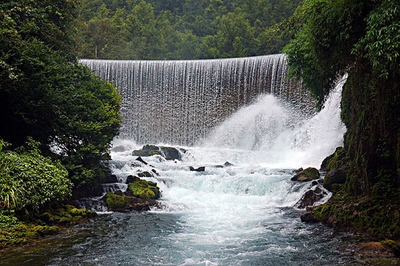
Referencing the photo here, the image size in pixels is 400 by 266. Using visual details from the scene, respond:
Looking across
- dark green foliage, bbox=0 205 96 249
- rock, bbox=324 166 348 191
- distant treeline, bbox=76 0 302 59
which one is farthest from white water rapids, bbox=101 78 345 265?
distant treeline, bbox=76 0 302 59

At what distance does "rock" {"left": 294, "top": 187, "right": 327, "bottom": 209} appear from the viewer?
12.0 m

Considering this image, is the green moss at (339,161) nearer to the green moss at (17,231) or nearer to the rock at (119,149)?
the green moss at (17,231)

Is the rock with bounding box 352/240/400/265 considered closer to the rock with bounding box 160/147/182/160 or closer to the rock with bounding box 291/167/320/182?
the rock with bounding box 291/167/320/182

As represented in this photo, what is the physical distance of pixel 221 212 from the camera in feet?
39.8

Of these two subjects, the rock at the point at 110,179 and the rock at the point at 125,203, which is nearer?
the rock at the point at 125,203

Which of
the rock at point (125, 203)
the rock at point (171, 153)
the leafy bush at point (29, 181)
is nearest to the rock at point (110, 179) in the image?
the rock at point (125, 203)

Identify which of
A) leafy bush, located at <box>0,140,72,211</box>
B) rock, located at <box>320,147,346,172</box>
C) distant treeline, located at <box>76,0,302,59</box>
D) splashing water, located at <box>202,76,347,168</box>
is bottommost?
leafy bush, located at <box>0,140,72,211</box>

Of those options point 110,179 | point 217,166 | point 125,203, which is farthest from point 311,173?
point 110,179

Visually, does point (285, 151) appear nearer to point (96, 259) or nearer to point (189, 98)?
point (189, 98)

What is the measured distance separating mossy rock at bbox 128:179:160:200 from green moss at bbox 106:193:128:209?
0.86 m

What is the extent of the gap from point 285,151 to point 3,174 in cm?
1844

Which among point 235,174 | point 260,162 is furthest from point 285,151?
point 235,174

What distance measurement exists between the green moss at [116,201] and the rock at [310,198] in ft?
20.0

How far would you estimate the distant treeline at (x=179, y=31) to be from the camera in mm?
41250
